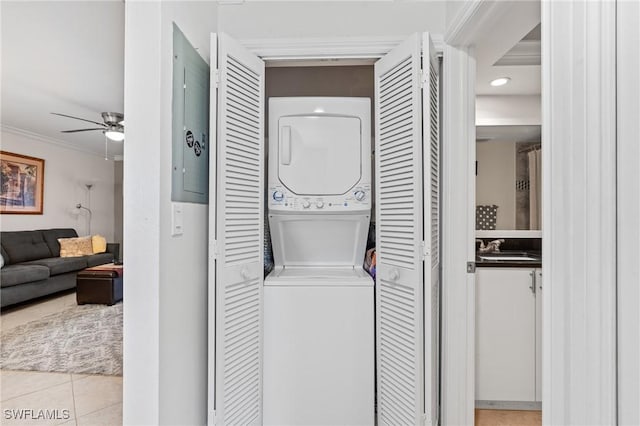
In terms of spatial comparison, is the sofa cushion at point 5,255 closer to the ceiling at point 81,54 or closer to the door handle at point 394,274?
the ceiling at point 81,54

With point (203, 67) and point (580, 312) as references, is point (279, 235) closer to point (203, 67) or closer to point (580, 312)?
point (203, 67)

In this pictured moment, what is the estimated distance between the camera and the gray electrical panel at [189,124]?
1.42 metres

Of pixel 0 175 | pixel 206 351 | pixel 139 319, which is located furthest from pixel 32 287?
pixel 139 319

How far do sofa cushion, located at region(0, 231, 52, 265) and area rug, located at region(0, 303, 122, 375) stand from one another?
1426mm

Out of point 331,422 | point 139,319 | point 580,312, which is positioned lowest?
point 331,422

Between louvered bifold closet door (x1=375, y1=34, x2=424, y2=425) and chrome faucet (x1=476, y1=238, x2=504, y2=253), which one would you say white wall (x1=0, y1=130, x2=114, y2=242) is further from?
chrome faucet (x1=476, y1=238, x2=504, y2=253)

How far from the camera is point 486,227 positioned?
2.79 meters

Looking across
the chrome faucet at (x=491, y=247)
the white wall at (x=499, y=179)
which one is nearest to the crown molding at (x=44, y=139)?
the white wall at (x=499, y=179)

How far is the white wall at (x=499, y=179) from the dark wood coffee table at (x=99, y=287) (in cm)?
422

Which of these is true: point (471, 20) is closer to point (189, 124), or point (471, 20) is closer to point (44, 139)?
point (189, 124)

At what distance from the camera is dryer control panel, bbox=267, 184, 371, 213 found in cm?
209

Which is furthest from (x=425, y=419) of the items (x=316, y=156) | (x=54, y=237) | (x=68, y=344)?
(x=54, y=237)

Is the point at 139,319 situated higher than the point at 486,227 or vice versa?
the point at 486,227

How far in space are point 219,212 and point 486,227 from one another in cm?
215
